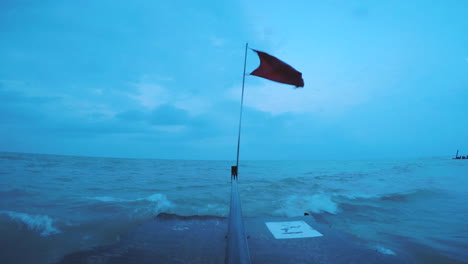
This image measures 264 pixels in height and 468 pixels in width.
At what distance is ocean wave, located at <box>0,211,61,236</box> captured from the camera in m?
5.16

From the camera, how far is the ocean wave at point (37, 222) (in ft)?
16.9

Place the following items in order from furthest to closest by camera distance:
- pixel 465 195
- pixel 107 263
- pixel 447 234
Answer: pixel 465 195, pixel 447 234, pixel 107 263

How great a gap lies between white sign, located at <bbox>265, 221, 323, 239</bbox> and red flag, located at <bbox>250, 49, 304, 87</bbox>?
361cm

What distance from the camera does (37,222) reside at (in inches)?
220

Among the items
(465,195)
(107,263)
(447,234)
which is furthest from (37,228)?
(465,195)

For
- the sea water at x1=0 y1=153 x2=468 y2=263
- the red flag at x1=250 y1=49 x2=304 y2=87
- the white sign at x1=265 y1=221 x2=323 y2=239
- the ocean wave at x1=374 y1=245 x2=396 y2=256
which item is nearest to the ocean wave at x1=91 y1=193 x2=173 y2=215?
the sea water at x1=0 y1=153 x2=468 y2=263

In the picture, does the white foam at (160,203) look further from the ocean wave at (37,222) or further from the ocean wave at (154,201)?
the ocean wave at (37,222)

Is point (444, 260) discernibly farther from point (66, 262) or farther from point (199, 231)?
point (66, 262)

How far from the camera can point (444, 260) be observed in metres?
4.06

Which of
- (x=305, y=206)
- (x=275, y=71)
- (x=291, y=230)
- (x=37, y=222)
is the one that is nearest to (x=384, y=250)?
(x=291, y=230)

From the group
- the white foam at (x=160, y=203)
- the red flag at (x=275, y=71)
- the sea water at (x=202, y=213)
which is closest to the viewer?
the sea water at (x=202, y=213)

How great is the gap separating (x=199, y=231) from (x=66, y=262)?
2.30 metres

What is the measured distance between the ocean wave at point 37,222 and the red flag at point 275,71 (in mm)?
6348

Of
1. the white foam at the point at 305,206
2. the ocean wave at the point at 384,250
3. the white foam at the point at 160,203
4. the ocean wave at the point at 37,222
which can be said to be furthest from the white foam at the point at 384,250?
the ocean wave at the point at 37,222
